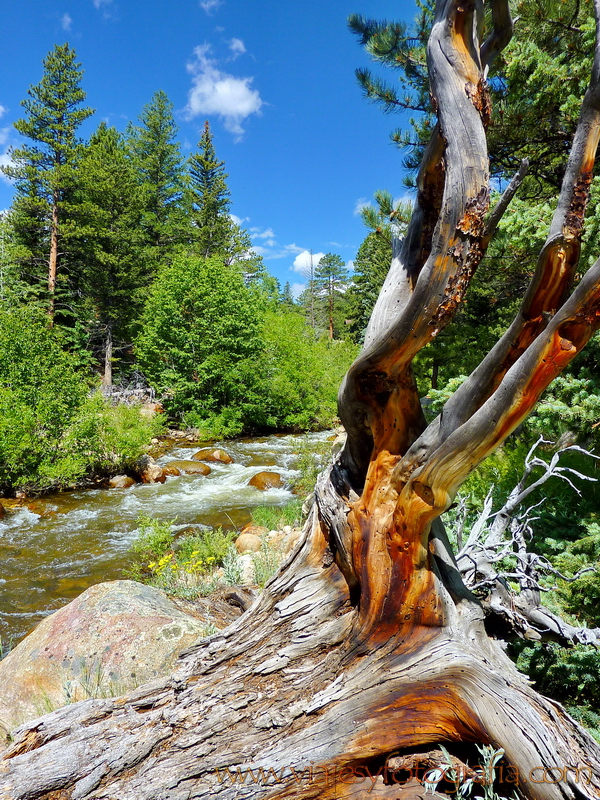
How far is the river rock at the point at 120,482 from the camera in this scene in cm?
1212

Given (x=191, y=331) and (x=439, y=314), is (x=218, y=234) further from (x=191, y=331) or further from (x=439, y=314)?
(x=439, y=314)

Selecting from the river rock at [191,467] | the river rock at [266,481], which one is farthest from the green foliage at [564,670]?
the river rock at [191,467]

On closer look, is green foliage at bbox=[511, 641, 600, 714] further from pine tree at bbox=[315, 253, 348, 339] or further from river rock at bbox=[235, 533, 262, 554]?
pine tree at bbox=[315, 253, 348, 339]

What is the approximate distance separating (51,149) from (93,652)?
84.5 feet

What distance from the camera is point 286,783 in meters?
1.95

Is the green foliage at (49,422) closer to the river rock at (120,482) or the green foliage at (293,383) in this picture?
the river rock at (120,482)

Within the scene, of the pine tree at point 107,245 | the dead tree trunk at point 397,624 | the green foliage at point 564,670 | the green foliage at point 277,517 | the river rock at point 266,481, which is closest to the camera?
the dead tree trunk at point 397,624

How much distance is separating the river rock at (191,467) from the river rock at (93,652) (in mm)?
9185

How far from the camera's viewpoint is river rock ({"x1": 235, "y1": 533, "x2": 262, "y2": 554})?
23.8 ft

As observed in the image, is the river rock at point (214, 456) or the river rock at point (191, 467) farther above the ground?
the river rock at point (214, 456)

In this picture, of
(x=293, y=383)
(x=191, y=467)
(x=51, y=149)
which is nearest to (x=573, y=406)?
(x=191, y=467)

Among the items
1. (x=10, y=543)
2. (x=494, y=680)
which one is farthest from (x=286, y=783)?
(x=10, y=543)

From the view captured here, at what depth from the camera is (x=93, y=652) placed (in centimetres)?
368

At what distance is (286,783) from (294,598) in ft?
2.67
